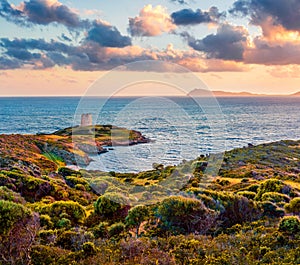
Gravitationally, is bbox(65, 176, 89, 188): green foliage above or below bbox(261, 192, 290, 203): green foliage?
below

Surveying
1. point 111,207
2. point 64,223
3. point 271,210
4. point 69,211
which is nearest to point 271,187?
point 271,210

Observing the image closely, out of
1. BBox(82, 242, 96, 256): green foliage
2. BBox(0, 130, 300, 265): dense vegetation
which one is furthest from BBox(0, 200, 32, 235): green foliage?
BBox(82, 242, 96, 256): green foliage

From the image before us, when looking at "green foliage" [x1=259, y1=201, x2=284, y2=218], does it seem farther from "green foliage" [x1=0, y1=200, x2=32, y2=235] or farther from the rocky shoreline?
the rocky shoreline

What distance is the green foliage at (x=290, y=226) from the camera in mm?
15305

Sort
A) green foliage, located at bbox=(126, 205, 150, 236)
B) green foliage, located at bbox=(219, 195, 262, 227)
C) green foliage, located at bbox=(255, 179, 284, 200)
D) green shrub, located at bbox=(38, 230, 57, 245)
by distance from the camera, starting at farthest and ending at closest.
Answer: green foliage, located at bbox=(255, 179, 284, 200)
green foliage, located at bbox=(219, 195, 262, 227)
green foliage, located at bbox=(126, 205, 150, 236)
green shrub, located at bbox=(38, 230, 57, 245)

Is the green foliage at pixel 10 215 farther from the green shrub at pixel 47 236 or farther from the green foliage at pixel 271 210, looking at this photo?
the green foliage at pixel 271 210

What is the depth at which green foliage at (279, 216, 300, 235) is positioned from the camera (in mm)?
15305

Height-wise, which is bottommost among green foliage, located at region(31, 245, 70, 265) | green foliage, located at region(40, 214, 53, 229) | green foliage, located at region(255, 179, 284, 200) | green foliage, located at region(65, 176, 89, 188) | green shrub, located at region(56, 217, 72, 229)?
green foliage, located at region(65, 176, 89, 188)

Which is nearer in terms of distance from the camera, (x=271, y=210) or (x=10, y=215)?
(x=10, y=215)

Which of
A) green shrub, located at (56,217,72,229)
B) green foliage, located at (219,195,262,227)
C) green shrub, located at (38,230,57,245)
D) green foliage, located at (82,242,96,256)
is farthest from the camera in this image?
green foliage, located at (219,195,262,227)

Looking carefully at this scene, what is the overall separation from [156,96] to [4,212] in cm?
988

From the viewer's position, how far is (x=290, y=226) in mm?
15484

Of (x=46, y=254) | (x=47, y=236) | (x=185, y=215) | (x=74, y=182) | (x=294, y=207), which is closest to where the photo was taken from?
(x=46, y=254)

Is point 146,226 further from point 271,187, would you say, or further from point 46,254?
point 271,187
